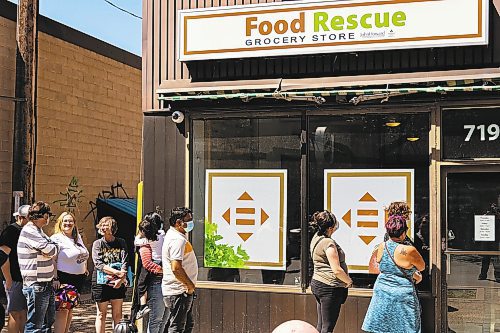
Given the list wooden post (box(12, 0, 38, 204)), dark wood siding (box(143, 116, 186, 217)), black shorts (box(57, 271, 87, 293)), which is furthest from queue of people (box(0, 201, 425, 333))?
wooden post (box(12, 0, 38, 204))

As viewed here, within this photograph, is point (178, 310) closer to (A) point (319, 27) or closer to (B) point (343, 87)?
(B) point (343, 87)

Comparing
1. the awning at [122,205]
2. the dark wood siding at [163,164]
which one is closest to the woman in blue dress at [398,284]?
the dark wood siding at [163,164]

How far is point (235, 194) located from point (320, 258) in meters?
2.11

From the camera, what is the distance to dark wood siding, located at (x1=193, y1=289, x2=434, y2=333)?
31.0 feet

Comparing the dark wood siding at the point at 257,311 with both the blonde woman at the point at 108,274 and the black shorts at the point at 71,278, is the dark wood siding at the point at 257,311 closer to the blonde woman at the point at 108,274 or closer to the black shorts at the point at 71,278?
the blonde woman at the point at 108,274

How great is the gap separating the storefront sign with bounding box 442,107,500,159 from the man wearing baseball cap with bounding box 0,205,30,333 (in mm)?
5100

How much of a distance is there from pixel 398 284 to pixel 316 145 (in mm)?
2729

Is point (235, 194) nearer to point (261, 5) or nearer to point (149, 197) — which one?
point (149, 197)

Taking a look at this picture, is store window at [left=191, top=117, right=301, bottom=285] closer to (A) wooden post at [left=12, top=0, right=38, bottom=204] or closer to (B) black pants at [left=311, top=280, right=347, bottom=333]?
(B) black pants at [left=311, top=280, right=347, bottom=333]

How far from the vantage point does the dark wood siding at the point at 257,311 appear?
31.0 ft

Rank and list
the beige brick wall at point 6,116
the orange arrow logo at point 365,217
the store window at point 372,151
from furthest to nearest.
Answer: the beige brick wall at point 6,116 → the orange arrow logo at point 365,217 → the store window at point 372,151

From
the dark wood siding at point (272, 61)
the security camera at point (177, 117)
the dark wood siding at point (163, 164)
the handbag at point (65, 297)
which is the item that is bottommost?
the handbag at point (65, 297)

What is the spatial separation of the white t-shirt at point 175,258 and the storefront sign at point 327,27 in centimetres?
272

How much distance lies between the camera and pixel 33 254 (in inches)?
344
